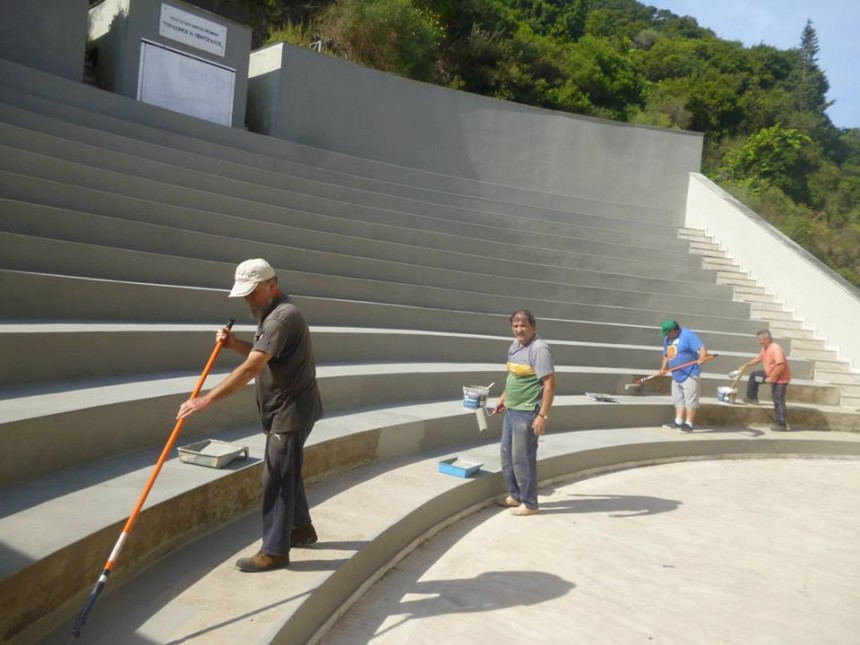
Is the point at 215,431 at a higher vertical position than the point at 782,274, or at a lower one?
lower

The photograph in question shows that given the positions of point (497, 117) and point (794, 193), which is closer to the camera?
point (497, 117)

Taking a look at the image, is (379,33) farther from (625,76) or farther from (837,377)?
(625,76)

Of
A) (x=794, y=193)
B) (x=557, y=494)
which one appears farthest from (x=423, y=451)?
(x=794, y=193)

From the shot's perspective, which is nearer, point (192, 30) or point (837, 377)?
point (192, 30)

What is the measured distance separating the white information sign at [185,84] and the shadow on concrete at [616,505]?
7302 millimetres

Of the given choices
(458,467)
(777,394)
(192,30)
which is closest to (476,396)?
(458,467)

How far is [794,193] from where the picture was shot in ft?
89.2

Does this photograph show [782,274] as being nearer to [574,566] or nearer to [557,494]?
[557,494]

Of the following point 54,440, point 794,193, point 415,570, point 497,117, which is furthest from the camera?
point 794,193

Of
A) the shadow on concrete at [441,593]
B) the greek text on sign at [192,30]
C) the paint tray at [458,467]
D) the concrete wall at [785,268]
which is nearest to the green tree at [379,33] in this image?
the greek text on sign at [192,30]

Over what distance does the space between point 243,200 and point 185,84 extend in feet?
10.2

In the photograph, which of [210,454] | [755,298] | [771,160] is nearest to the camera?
[210,454]

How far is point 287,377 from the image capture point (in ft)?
11.6

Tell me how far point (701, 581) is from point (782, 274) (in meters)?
9.37
